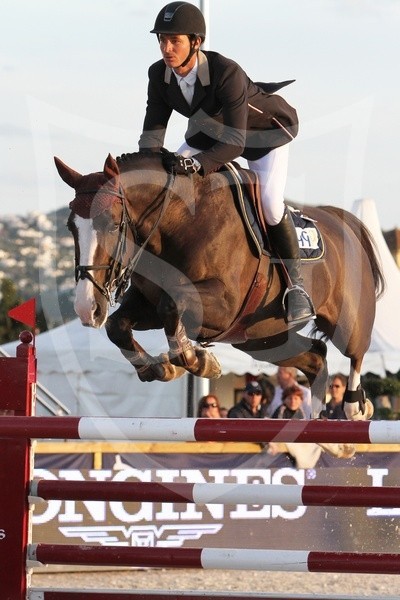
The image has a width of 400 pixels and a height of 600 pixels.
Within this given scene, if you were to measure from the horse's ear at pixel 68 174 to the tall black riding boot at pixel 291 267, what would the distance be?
1.01m

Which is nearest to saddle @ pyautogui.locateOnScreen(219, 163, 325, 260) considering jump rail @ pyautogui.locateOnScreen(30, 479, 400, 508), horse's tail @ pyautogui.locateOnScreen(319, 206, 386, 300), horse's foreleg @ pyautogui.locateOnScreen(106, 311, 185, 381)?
horse's foreleg @ pyautogui.locateOnScreen(106, 311, 185, 381)

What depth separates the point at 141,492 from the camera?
11.4 feet

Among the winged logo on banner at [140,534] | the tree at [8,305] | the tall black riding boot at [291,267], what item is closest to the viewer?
the tall black riding boot at [291,267]

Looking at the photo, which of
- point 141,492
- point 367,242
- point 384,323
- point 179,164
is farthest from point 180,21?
point 384,323

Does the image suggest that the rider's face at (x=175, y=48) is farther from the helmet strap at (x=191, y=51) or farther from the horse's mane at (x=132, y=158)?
the horse's mane at (x=132, y=158)

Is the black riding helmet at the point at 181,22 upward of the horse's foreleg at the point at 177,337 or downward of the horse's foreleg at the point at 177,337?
upward

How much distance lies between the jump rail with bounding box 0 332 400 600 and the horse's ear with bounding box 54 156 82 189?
0.65m

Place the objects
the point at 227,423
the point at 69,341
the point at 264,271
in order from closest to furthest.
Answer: the point at 227,423, the point at 264,271, the point at 69,341

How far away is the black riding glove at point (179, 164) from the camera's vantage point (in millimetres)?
4066

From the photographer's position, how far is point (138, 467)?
682 cm

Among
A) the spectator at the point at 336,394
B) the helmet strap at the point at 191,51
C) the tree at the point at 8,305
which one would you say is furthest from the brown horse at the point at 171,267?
the tree at the point at 8,305

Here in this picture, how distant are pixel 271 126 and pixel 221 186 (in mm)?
457

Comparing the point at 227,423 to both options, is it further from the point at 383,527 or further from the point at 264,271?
the point at 383,527

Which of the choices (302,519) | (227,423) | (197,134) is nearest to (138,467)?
(302,519)
